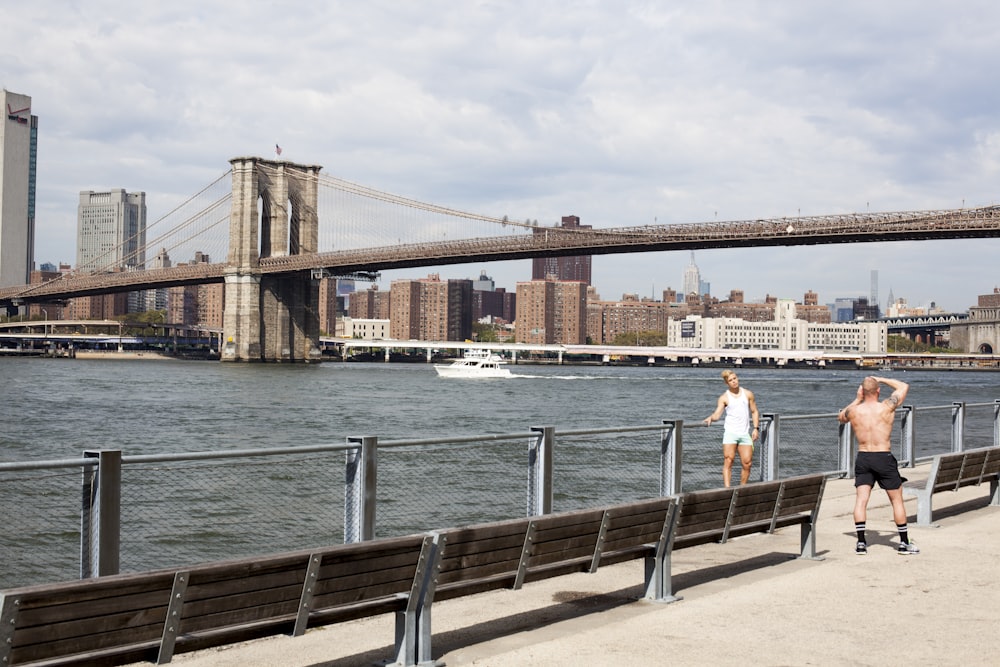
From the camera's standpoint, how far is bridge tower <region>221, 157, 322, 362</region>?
3720 inches

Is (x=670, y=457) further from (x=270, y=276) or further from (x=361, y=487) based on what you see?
(x=270, y=276)

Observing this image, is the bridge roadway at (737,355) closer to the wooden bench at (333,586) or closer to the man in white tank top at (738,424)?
the man in white tank top at (738,424)

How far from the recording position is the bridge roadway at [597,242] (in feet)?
207

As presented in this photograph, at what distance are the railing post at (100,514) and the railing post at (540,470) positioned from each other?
316cm

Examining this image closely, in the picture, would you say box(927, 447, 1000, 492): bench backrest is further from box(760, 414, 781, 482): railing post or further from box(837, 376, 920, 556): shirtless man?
box(760, 414, 781, 482): railing post

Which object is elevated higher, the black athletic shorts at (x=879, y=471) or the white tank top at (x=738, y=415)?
the white tank top at (x=738, y=415)

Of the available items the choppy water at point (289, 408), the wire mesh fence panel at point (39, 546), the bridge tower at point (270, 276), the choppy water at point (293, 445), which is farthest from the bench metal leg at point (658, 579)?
the bridge tower at point (270, 276)

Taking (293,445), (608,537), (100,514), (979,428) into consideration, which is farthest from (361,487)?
(979,428)

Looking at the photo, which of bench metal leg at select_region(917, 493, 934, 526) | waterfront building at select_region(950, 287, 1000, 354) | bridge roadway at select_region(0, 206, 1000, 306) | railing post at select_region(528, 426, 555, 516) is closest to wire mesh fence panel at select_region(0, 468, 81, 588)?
railing post at select_region(528, 426, 555, 516)

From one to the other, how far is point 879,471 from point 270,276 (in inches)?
3520

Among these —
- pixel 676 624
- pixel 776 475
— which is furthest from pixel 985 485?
pixel 676 624

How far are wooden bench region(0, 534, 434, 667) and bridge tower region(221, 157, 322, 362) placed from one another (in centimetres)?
8996

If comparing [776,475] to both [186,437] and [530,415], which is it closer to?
[186,437]

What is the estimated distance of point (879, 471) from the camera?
9062 millimetres
